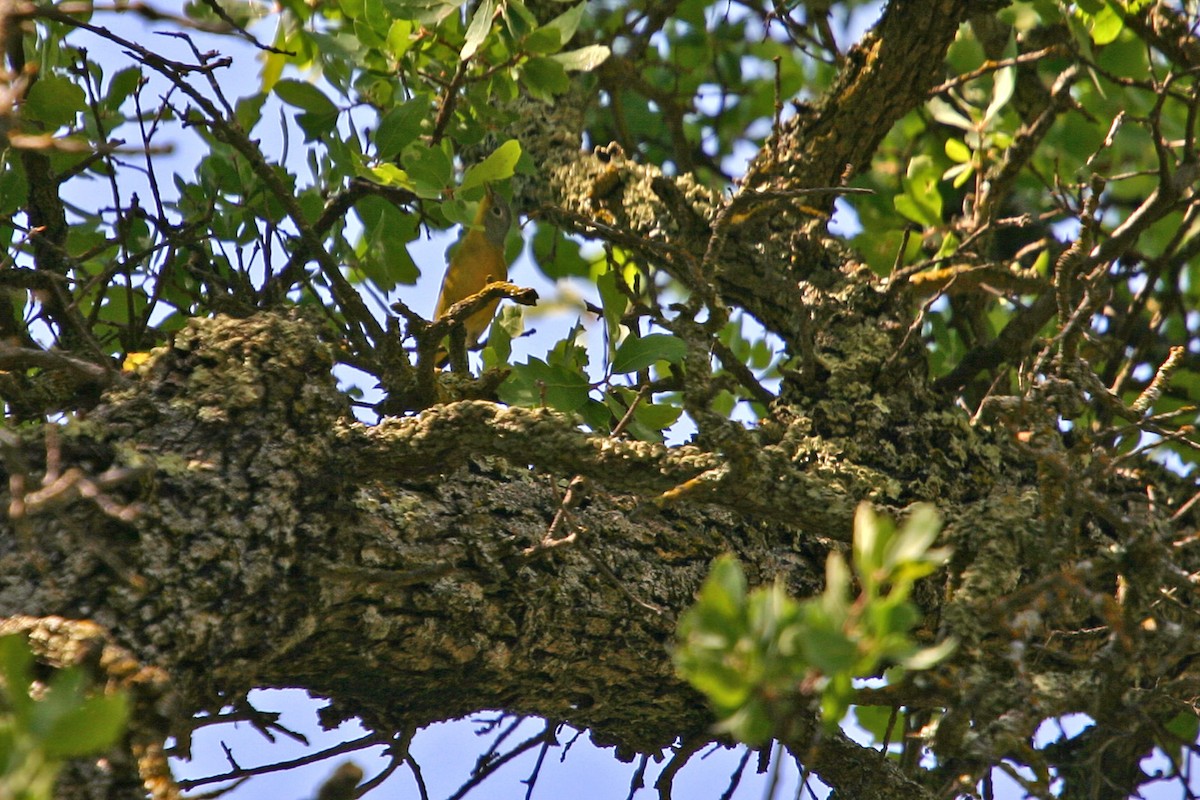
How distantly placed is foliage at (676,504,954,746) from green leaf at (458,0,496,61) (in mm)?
1268

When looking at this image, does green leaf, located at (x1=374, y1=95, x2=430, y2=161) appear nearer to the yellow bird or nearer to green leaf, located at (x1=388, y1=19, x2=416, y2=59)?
green leaf, located at (x1=388, y1=19, x2=416, y2=59)

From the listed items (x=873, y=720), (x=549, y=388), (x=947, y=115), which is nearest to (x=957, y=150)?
(x=947, y=115)

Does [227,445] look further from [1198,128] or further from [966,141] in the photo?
[1198,128]

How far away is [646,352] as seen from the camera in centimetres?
166

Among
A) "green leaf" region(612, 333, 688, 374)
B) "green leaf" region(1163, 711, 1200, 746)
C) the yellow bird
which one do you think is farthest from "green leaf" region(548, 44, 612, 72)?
"green leaf" region(1163, 711, 1200, 746)

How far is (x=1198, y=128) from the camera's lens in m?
3.08

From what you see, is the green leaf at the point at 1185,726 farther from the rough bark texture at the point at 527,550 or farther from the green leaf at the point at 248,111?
the green leaf at the point at 248,111

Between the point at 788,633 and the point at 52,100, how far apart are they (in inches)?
55.3

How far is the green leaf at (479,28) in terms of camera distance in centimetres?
183

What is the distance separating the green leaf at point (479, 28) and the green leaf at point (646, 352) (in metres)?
0.54

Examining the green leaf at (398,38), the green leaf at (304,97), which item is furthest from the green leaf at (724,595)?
the green leaf at (304,97)

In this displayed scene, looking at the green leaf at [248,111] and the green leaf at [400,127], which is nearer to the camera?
the green leaf at [400,127]

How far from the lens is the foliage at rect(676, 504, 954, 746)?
0.76 metres

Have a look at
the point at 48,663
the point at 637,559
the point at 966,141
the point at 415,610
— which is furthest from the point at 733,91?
the point at 48,663
